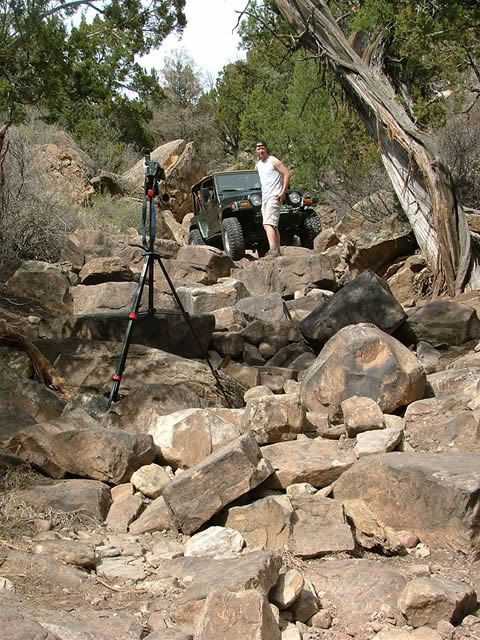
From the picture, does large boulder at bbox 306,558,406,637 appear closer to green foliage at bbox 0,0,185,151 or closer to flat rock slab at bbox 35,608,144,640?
flat rock slab at bbox 35,608,144,640

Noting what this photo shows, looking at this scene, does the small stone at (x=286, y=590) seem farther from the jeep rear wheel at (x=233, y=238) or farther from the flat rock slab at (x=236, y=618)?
the jeep rear wheel at (x=233, y=238)

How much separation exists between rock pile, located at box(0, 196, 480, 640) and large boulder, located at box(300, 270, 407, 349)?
A: 0.02 metres

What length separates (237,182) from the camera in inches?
609

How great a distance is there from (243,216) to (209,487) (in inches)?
430

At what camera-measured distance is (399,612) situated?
291 cm

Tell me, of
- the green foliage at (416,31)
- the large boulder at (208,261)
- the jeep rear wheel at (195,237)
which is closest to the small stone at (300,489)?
the green foliage at (416,31)

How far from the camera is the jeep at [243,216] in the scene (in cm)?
1412

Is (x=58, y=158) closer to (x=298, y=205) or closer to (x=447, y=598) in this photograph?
(x=298, y=205)

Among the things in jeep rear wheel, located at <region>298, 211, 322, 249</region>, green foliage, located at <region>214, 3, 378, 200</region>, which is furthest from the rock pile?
green foliage, located at <region>214, 3, 378, 200</region>

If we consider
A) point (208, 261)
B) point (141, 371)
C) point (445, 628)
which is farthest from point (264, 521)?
point (208, 261)

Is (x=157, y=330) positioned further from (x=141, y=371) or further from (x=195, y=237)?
(x=195, y=237)

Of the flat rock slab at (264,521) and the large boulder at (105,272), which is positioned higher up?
the large boulder at (105,272)

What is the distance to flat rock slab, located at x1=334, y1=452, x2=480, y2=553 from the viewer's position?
11.5 feet

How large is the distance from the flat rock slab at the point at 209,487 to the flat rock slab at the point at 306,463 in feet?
1.02
